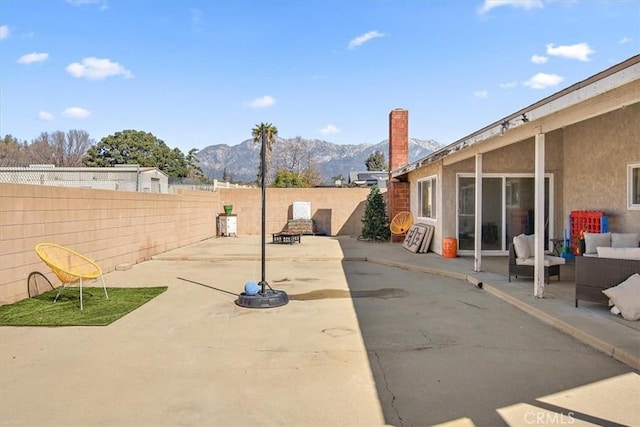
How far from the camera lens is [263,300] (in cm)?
620

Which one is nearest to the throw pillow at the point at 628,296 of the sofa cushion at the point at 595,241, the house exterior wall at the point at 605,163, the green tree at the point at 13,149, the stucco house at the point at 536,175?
the stucco house at the point at 536,175

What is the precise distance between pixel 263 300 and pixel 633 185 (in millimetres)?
6716

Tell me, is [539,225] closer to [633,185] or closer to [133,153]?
[633,185]

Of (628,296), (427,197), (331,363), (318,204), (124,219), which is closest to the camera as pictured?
(331,363)

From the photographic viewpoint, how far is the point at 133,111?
68.4 feet

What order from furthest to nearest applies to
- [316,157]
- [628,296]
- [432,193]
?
[316,157]
[432,193]
[628,296]

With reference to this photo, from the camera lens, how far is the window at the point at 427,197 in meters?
12.4

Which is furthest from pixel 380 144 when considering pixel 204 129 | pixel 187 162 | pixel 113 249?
pixel 113 249

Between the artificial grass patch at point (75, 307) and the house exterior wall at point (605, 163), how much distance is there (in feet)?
27.4

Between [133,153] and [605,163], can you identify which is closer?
[605,163]

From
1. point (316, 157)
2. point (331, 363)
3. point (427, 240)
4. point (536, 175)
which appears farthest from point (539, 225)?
point (316, 157)

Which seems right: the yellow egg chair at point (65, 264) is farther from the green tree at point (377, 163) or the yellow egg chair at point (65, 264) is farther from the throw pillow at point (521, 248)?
the green tree at point (377, 163)

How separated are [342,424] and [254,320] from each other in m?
2.90

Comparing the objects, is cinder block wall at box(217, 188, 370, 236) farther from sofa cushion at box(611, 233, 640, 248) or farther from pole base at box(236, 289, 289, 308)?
pole base at box(236, 289, 289, 308)
